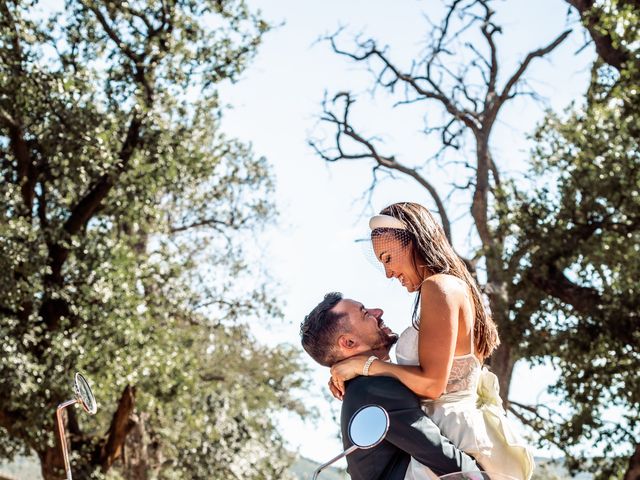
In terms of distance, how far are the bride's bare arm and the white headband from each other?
0.91ft

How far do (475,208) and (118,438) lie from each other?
7.45 metres

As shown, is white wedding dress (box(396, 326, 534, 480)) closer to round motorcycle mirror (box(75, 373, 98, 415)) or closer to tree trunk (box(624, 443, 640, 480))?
round motorcycle mirror (box(75, 373, 98, 415))

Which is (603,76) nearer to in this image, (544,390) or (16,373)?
(544,390)

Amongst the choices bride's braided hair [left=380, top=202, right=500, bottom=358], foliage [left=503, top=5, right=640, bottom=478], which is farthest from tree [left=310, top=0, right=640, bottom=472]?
bride's braided hair [left=380, top=202, right=500, bottom=358]

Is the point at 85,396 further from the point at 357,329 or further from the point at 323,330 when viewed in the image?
the point at 357,329

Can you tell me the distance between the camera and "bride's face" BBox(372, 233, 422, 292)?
333 centimetres

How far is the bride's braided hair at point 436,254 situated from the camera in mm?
3295

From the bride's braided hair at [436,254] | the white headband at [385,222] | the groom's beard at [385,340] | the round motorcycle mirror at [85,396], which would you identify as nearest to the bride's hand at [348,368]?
the groom's beard at [385,340]

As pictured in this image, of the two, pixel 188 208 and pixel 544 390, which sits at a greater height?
pixel 188 208

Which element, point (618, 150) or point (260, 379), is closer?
point (618, 150)

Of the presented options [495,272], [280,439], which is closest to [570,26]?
[495,272]

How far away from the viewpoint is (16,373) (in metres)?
12.3

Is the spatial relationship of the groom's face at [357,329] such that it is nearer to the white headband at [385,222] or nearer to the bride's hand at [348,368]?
the bride's hand at [348,368]

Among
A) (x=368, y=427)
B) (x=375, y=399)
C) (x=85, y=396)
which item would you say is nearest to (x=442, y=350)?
(x=375, y=399)
